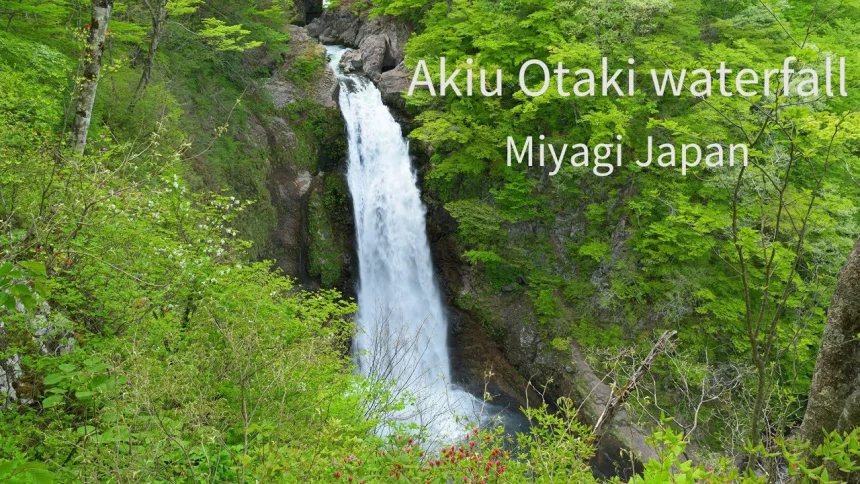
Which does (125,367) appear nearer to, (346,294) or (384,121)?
(346,294)

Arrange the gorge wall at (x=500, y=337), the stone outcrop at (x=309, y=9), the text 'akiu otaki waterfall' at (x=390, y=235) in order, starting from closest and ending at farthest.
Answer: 1. the gorge wall at (x=500, y=337)
2. the text 'akiu otaki waterfall' at (x=390, y=235)
3. the stone outcrop at (x=309, y=9)

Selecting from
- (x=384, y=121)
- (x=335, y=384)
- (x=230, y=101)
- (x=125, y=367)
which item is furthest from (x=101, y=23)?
(x=384, y=121)

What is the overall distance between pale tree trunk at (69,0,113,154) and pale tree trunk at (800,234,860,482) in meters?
6.93

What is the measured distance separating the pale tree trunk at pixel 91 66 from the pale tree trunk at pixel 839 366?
693 centimetres

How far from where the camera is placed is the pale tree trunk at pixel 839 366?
7.32ft

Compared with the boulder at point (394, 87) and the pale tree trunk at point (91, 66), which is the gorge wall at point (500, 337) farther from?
the pale tree trunk at point (91, 66)

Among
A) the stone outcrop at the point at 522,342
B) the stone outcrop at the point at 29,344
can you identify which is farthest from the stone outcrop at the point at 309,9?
the stone outcrop at the point at 29,344

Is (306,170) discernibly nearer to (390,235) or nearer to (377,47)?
(390,235)

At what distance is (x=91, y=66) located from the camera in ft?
18.2

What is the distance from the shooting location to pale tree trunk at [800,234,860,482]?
2.23m

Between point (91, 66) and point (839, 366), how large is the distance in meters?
7.30

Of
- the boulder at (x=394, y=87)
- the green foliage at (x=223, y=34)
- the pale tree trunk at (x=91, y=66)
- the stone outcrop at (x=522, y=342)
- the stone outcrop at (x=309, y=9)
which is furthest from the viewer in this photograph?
the stone outcrop at (x=309, y=9)

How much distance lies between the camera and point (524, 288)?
47.4 feet

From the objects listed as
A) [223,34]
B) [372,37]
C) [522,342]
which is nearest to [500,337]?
[522,342]
